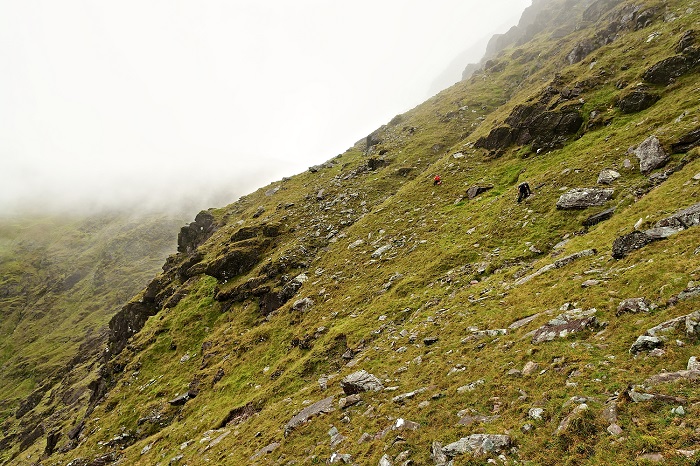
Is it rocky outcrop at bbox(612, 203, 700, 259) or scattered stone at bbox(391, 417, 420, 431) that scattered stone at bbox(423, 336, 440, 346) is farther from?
rocky outcrop at bbox(612, 203, 700, 259)

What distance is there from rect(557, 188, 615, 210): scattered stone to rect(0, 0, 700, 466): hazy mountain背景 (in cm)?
14

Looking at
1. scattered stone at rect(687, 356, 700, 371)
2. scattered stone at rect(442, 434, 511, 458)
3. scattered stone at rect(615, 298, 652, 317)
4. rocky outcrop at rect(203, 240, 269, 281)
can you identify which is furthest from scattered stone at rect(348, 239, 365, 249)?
scattered stone at rect(687, 356, 700, 371)

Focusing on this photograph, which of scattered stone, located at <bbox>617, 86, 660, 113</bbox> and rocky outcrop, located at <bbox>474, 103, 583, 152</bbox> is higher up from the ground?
rocky outcrop, located at <bbox>474, 103, 583, 152</bbox>

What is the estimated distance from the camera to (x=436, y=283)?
98.2 feet

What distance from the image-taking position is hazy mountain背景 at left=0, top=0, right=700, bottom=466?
11.9 m

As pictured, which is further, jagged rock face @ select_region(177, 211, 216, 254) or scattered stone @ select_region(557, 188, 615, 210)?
jagged rock face @ select_region(177, 211, 216, 254)

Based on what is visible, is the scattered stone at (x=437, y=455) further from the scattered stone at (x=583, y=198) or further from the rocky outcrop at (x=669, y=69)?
the rocky outcrop at (x=669, y=69)

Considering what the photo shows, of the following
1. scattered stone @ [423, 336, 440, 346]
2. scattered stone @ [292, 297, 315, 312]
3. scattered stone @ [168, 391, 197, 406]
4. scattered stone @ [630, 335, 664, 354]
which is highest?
scattered stone @ [292, 297, 315, 312]

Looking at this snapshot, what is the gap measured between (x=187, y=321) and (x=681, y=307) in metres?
56.2

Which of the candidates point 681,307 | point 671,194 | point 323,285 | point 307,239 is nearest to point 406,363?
point 681,307

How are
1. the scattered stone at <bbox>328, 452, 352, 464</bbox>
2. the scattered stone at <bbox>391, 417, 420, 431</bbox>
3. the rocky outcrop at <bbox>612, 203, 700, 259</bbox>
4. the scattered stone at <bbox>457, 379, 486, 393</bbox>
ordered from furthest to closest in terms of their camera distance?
the rocky outcrop at <bbox>612, 203, 700, 259</bbox> → the scattered stone at <bbox>457, 379, 486, 393</bbox> → the scattered stone at <bbox>328, 452, 352, 464</bbox> → the scattered stone at <bbox>391, 417, 420, 431</bbox>

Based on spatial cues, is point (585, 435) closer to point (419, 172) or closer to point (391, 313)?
point (391, 313)

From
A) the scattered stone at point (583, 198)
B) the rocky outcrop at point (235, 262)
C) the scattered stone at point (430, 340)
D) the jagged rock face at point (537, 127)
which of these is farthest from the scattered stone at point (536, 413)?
the rocky outcrop at point (235, 262)

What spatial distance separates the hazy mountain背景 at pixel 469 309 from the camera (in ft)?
39.1
